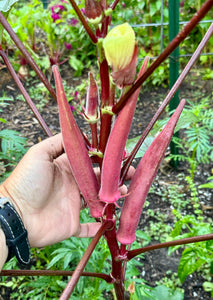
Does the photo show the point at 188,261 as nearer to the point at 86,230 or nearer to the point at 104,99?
the point at 86,230

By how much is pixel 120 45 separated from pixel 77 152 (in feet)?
1.02

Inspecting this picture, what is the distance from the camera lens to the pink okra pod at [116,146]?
2.34 ft

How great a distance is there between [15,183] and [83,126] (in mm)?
1793

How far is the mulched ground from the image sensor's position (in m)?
1.73

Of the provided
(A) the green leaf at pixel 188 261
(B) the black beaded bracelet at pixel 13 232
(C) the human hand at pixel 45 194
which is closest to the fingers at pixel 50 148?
(C) the human hand at pixel 45 194

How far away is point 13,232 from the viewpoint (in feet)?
2.92

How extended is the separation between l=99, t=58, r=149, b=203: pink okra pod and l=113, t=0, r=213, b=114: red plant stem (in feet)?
0.10

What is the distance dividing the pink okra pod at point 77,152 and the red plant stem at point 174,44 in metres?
0.13

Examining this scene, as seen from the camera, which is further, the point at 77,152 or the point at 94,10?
the point at 77,152

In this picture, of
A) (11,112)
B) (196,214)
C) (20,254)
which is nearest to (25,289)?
(20,254)

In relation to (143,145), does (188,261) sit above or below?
below

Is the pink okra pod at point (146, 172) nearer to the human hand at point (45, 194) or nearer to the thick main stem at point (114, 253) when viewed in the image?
the thick main stem at point (114, 253)

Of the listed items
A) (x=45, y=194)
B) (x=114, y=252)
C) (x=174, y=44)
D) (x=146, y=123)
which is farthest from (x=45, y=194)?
(x=146, y=123)

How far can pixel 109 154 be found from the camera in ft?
2.40
